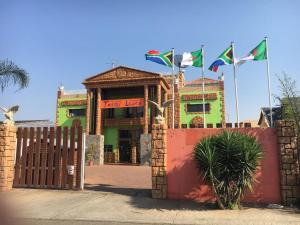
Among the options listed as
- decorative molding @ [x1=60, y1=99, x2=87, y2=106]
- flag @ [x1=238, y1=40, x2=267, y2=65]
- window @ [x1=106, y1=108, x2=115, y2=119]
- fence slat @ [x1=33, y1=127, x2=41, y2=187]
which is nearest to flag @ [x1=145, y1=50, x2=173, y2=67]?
flag @ [x1=238, y1=40, x2=267, y2=65]

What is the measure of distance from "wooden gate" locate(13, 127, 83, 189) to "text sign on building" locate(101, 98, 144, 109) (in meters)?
18.2

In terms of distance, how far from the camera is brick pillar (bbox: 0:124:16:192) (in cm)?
1038

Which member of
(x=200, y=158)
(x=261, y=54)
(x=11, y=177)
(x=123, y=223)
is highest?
(x=261, y=54)

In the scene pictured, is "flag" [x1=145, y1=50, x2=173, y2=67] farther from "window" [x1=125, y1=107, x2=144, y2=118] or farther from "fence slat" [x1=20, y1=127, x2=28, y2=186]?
"window" [x1=125, y1=107, x2=144, y2=118]

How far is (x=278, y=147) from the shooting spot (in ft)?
29.0

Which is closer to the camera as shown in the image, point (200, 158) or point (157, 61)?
point (200, 158)

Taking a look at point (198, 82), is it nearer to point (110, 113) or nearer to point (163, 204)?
point (110, 113)

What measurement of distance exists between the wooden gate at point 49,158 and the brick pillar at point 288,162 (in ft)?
22.1

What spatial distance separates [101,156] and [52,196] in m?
19.6

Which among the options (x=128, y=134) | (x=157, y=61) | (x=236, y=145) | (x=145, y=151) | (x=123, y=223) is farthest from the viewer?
(x=128, y=134)

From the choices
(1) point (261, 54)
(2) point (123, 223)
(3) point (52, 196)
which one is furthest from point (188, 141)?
(1) point (261, 54)

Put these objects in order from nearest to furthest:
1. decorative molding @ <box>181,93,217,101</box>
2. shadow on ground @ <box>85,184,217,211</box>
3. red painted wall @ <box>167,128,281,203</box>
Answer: shadow on ground @ <box>85,184,217,211</box> → red painted wall @ <box>167,128,281,203</box> → decorative molding @ <box>181,93,217,101</box>

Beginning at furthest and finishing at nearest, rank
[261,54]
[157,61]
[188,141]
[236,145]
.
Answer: [157,61], [261,54], [188,141], [236,145]

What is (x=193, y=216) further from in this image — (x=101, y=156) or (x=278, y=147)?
(x=101, y=156)
